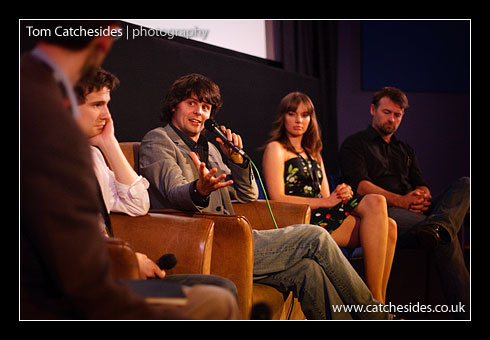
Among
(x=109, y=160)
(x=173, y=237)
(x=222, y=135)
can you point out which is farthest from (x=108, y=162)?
(x=222, y=135)

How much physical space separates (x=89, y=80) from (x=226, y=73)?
5.00 feet

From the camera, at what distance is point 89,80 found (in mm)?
1538

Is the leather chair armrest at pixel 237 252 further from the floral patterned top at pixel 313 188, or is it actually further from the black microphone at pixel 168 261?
the floral patterned top at pixel 313 188

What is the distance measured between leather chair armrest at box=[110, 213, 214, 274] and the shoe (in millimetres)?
1336

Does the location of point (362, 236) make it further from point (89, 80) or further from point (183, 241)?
point (89, 80)

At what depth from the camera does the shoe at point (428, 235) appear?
8.15 ft

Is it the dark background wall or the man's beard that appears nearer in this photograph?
the man's beard

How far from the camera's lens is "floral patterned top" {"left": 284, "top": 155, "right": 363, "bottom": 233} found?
2.41 m

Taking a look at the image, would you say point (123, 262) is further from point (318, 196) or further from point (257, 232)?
point (318, 196)

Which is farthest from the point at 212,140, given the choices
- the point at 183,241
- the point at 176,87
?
the point at 183,241

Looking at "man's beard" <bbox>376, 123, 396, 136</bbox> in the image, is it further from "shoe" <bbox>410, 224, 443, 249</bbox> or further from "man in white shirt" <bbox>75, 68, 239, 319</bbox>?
"man in white shirt" <bbox>75, 68, 239, 319</bbox>

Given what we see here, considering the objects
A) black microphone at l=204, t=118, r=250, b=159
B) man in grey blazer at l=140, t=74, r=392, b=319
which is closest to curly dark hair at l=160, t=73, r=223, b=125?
man in grey blazer at l=140, t=74, r=392, b=319

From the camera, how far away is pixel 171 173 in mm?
1873

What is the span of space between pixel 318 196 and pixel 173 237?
1.17 metres
